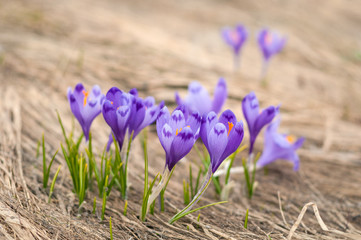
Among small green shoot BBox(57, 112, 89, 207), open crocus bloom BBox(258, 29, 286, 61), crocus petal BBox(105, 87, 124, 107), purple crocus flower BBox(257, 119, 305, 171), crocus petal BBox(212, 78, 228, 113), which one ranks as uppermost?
open crocus bloom BBox(258, 29, 286, 61)

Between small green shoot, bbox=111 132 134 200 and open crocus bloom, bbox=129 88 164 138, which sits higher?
open crocus bloom, bbox=129 88 164 138

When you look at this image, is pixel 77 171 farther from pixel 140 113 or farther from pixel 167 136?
pixel 167 136

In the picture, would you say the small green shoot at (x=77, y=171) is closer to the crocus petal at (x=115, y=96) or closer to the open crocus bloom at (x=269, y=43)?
the crocus petal at (x=115, y=96)

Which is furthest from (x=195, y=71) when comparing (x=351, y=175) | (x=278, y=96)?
(x=351, y=175)

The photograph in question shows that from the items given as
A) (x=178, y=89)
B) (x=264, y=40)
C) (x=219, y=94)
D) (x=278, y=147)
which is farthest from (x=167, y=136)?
(x=264, y=40)

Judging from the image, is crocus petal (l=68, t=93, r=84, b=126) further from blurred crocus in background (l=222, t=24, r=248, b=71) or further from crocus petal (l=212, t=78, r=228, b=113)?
blurred crocus in background (l=222, t=24, r=248, b=71)

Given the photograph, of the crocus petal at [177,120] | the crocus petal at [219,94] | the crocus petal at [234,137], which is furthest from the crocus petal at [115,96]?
the crocus petal at [219,94]

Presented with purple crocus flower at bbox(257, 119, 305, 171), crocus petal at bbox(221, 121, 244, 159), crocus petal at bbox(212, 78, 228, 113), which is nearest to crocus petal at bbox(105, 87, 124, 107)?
crocus petal at bbox(221, 121, 244, 159)
